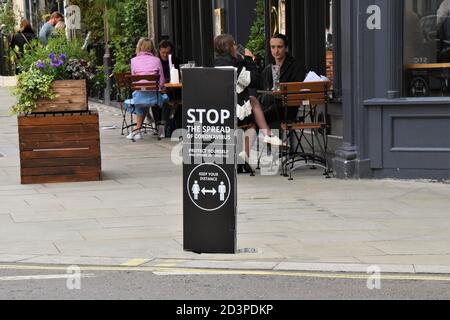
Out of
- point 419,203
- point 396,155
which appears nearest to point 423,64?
point 396,155

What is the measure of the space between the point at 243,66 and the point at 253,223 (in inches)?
132

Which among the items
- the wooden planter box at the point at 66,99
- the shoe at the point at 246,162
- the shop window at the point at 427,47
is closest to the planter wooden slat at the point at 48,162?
the wooden planter box at the point at 66,99

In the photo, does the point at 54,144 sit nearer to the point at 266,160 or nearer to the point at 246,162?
the point at 246,162

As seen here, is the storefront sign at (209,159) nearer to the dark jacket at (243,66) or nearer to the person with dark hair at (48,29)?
the dark jacket at (243,66)

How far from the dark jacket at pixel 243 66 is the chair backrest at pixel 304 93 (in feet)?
1.62

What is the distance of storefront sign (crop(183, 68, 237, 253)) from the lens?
716 centimetres

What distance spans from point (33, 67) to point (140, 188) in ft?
6.50

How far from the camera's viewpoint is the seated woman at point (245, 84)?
38.8ft

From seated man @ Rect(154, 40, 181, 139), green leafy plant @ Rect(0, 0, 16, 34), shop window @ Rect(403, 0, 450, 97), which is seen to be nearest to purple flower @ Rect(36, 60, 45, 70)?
shop window @ Rect(403, 0, 450, 97)

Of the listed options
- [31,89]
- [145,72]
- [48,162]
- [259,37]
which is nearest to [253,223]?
[48,162]

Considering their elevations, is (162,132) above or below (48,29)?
below

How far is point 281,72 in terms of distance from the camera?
41.3 feet

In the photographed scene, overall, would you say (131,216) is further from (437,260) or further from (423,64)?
(423,64)

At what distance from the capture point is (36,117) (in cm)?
1149
